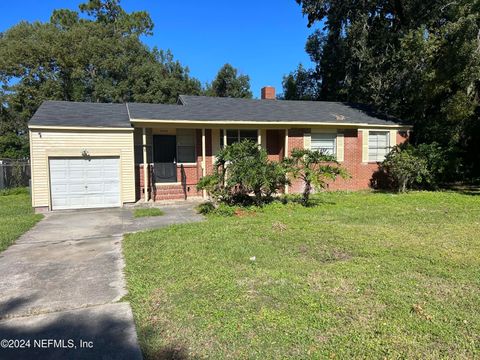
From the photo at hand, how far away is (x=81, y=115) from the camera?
1312 centimetres

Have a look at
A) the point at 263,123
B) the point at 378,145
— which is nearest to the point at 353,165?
the point at 378,145

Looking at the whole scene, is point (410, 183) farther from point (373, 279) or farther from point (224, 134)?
point (373, 279)

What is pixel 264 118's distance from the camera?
14.2 m

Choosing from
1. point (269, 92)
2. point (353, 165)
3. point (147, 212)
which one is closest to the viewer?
point (147, 212)

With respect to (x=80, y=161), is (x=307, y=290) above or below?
below

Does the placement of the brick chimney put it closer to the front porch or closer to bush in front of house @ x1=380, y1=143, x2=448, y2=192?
the front porch

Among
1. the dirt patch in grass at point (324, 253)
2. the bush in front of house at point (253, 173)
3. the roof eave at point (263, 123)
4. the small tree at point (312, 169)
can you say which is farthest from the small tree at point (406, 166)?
the dirt patch in grass at point (324, 253)

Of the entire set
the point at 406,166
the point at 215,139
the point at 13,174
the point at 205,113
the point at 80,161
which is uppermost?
the point at 205,113

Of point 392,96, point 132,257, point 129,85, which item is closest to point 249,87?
point 129,85

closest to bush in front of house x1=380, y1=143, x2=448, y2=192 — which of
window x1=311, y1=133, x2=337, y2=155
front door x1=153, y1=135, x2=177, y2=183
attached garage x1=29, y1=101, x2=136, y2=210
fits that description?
window x1=311, y1=133, x2=337, y2=155

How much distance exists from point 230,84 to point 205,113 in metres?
21.6

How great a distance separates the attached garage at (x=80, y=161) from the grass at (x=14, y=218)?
0.81 m

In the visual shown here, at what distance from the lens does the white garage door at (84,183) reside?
12.0 m

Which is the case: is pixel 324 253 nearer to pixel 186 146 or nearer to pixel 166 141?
pixel 186 146
